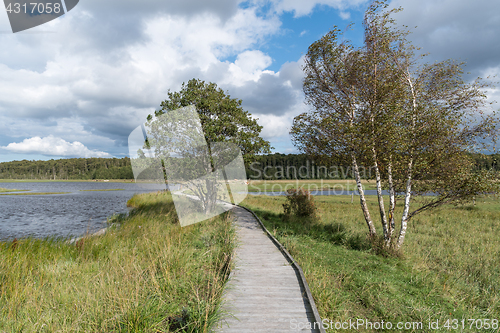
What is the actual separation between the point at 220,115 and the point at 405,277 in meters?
13.4

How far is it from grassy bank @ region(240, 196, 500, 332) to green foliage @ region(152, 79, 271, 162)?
637cm

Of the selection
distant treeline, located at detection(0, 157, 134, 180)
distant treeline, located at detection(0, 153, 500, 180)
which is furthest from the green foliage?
distant treeline, located at detection(0, 157, 134, 180)

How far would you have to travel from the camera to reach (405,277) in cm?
805

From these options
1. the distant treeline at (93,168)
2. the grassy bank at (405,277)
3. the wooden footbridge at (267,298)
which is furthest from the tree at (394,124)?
the distant treeline at (93,168)

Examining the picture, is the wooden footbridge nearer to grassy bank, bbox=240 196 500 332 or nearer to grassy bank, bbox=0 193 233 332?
grassy bank, bbox=0 193 233 332

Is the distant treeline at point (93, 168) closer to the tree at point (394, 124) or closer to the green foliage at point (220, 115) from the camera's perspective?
the green foliage at point (220, 115)

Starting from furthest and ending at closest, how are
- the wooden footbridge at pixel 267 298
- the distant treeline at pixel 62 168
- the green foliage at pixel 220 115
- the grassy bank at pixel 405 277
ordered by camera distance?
1. the distant treeline at pixel 62 168
2. the green foliage at pixel 220 115
3. the grassy bank at pixel 405 277
4. the wooden footbridge at pixel 267 298

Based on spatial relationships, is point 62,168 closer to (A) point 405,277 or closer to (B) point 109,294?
(B) point 109,294

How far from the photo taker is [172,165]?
1590cm

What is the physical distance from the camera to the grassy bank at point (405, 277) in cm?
590

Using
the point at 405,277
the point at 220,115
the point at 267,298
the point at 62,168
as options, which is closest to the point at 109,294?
the point at 267,298

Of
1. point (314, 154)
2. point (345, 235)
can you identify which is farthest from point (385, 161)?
point (345, 235)

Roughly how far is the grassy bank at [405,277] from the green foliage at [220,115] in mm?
6367

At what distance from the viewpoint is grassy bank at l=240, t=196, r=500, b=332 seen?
232 inches
